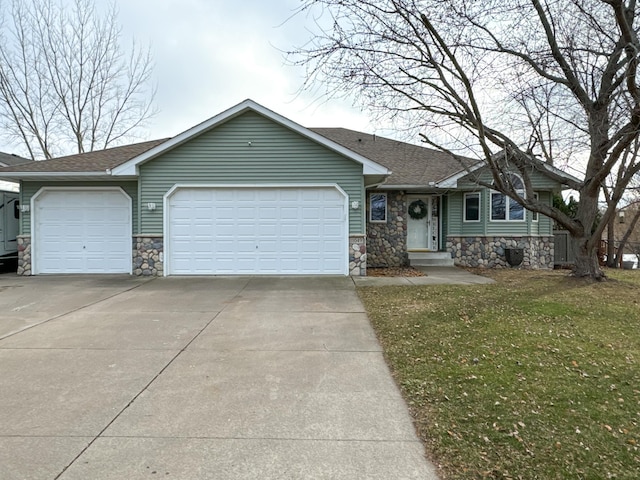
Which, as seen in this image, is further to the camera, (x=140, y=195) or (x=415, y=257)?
(x=415, y=257)

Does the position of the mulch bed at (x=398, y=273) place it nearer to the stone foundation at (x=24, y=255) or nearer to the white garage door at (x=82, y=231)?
the white garage door at (x=82, y=231)

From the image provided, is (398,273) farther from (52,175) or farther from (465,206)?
(52,175)

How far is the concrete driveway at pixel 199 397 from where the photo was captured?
8.77 feet

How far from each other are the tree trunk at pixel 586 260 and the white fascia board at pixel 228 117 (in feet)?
17.0

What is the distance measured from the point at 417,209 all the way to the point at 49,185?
11834mm

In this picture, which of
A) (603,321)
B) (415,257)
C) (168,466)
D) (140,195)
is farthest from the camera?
(415,257)

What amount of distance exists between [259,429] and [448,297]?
5803 millimetres

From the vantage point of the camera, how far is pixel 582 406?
3406mm

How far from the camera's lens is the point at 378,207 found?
48.0ft

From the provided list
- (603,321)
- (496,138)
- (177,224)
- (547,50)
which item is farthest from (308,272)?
(547,50)

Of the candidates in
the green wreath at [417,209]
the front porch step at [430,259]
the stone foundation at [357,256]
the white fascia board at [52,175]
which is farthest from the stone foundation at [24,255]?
the green wreath at [417,209]

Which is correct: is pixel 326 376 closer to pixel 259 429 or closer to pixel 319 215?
pixel 259 429

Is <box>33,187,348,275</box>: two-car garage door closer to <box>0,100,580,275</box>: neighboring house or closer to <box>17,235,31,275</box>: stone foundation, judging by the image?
<box>0,100,580,275</box>: neighboring house

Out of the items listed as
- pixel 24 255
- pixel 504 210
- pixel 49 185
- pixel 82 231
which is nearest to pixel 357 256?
pixel 504 210
